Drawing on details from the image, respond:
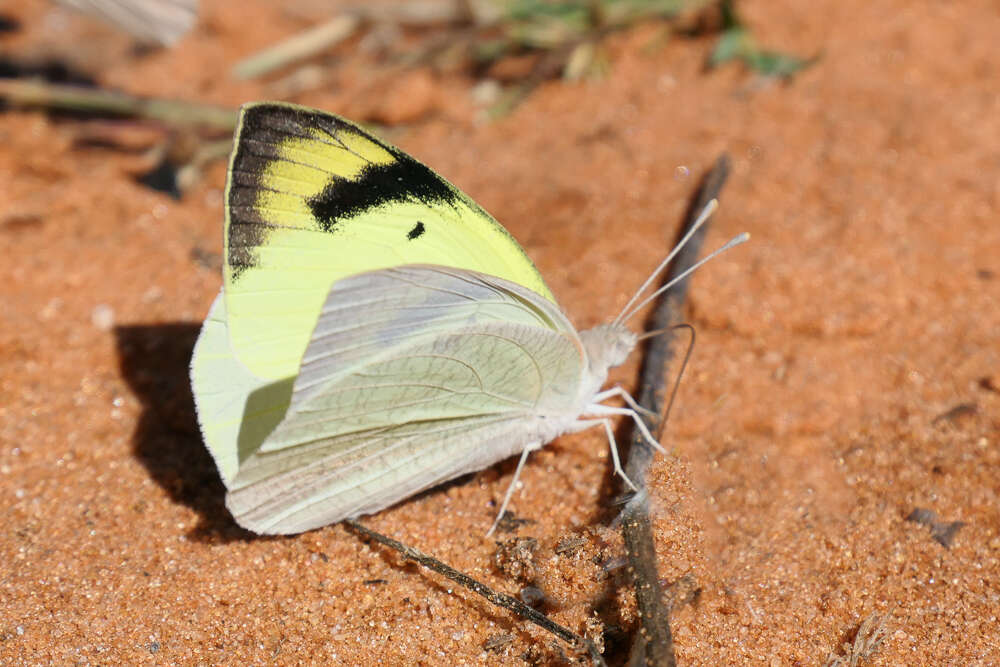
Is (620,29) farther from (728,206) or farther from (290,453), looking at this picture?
(290,453)

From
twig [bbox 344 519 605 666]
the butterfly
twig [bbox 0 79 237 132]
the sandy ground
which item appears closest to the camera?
twig [bbox 344 519 605 666]

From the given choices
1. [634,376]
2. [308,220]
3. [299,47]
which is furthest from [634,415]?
[299,47]

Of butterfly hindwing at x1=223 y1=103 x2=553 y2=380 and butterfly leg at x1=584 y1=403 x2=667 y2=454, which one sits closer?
butterfly hindwing at x1=223 y1=103 x2=553 y2=380

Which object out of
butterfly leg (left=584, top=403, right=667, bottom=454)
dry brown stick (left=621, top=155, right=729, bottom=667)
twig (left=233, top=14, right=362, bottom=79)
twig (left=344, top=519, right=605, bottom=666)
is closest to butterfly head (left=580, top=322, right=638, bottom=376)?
butterfly leg (left=584, top=403, right=667, bottom=454)

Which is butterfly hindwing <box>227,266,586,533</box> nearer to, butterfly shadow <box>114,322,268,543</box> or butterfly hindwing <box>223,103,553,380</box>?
butterfly hindwing <box>223,103,553,380</box>

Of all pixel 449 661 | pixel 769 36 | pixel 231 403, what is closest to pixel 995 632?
pixel 449 661

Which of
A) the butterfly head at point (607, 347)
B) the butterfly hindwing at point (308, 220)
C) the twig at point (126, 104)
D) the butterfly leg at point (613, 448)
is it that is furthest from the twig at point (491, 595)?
the twig at point (126, 104)
